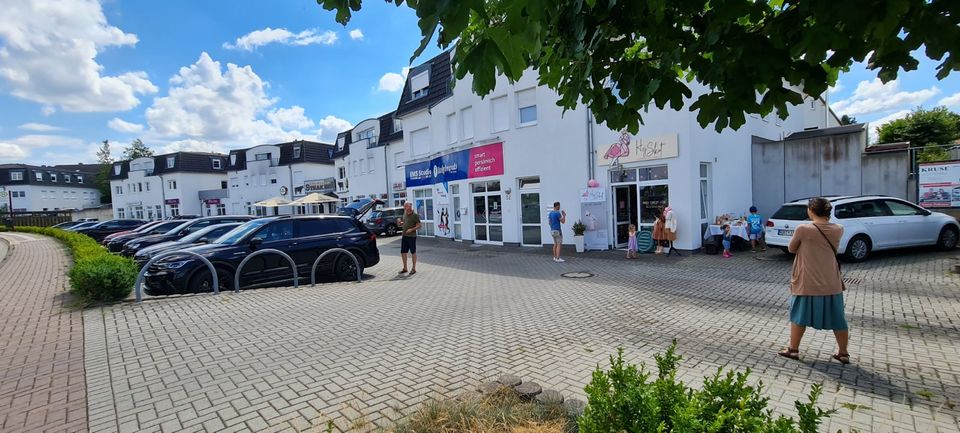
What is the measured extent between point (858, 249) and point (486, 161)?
1146 centimetres

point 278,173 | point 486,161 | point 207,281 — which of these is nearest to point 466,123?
point 486,161

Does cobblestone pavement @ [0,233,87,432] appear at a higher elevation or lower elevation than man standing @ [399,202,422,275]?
lower

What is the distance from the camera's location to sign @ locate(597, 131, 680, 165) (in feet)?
41.4

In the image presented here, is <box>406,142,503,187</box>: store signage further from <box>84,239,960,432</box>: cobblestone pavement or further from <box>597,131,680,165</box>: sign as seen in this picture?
<box>84,239,960,432</box>: cobblestone pavement

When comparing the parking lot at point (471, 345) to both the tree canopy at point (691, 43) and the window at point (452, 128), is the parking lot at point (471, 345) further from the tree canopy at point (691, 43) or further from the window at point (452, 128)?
the window at point (452, 128)

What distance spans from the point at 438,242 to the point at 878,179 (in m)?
16.1

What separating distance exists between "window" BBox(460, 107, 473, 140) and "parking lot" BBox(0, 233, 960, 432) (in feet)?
34.2

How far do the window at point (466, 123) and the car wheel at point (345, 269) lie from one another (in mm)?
9470

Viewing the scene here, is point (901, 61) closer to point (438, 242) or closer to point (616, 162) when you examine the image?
point (616, 162)

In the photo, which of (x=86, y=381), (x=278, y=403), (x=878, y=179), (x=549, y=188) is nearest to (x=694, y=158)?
(x=549, y=188)

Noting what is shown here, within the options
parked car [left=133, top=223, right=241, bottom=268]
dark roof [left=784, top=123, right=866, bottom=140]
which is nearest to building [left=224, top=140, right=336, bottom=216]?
parked car [left=133, top=223, right=241, bottom=268]

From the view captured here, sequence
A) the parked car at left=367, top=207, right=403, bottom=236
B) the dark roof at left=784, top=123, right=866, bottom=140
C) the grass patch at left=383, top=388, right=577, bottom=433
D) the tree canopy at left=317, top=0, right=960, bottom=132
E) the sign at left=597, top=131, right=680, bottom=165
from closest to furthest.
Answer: the tree canopy at left=317, top=0, right=960, bottom=132 → the grass patch at left=383, top=388, right=577, bottom=433 → the sign at left=597, top=131, right=680, bottom=165 → the dark roof at left=784, top=123, right=866, bottom=140 → the parked car at left=367, top=207, right=403, bottom=236

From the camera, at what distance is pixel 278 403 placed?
3729 mm

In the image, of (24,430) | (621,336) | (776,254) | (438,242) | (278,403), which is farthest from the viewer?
(438,242)
